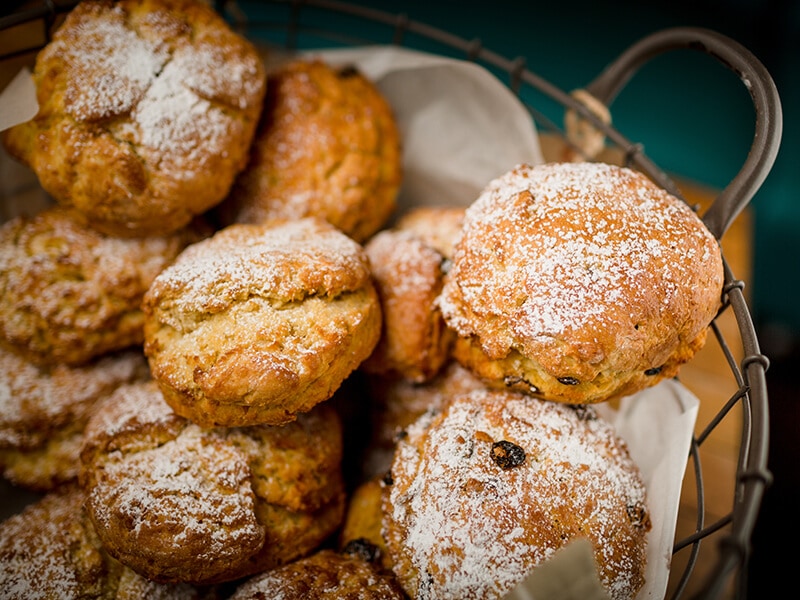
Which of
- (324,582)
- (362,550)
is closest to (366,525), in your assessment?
(362,550)

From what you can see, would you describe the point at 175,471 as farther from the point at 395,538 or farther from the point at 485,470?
the point at 485,470

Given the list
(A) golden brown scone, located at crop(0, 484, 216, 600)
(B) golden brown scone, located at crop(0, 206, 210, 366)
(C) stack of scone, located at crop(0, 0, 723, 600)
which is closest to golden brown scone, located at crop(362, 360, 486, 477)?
(C) stack of scone, located at crop(0, 0, 723, 600)

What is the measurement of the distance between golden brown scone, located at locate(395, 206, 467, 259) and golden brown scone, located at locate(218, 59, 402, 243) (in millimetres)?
105

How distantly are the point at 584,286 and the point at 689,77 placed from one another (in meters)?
2.40

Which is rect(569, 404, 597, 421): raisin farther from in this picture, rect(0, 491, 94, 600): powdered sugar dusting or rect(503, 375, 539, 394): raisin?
rect(0, 491, 94, 600): powdered sugar dusting

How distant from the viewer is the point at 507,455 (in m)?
1.06

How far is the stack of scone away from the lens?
3.36ft

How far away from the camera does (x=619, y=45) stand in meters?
2.76

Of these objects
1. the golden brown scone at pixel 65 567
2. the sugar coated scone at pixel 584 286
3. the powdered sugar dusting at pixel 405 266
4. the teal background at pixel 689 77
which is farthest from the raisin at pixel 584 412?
the teal background at pixel 689 77

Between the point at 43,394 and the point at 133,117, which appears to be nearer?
the point at 133,117

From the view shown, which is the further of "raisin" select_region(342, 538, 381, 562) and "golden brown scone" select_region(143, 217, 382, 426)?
"raisin" select_region(342, 538, 381, 562)

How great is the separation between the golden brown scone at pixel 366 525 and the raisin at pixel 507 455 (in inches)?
12.4

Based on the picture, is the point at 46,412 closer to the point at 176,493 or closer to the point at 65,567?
the point at 65,567

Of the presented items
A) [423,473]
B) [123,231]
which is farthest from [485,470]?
[123,231]
